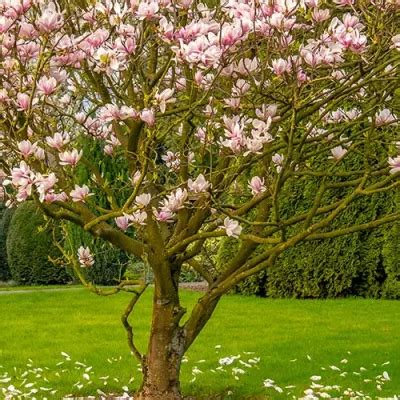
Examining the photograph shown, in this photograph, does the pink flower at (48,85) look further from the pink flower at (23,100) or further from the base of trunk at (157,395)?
the base of trunk at (157,395)

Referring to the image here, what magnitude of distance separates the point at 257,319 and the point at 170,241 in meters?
5.38

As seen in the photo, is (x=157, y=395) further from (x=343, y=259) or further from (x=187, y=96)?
(x=343, y=259)

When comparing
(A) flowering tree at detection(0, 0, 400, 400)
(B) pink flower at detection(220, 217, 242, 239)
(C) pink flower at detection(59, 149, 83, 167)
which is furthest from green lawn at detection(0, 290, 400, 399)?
(C) pink flower at detection(59, 149, 83, 167)

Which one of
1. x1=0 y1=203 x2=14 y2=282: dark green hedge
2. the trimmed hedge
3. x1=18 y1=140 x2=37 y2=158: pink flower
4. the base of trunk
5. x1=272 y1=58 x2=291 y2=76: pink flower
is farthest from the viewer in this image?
x1=0 y1=203 x2=14 y2=282: dark green hedge

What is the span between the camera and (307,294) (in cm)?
1277

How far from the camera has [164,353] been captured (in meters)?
5.06

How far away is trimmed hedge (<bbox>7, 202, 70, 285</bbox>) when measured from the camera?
17047 millimetres

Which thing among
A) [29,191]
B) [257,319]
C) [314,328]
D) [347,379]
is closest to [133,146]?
[29,191]

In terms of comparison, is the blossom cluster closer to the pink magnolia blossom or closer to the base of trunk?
the pink magnolia blossom

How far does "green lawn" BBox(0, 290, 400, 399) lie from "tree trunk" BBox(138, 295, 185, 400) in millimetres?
942

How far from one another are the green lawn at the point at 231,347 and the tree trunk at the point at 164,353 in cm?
94

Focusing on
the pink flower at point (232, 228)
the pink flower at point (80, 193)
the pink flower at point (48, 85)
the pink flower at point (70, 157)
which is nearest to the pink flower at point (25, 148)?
the pink flower at point (70, 157)

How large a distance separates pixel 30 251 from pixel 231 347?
10.1m

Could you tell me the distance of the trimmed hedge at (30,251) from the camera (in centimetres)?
1705
